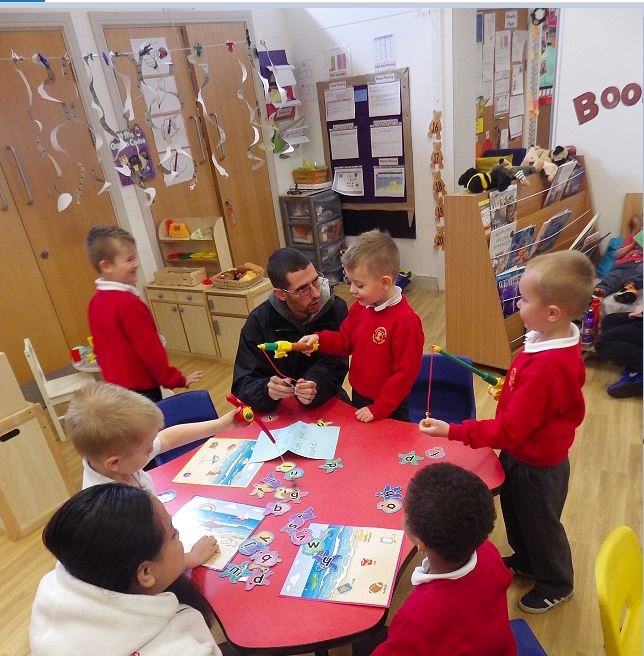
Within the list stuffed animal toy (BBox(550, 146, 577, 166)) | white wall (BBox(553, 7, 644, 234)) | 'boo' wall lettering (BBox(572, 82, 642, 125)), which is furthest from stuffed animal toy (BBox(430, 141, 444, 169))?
'boo' wall lettering (BBox(572, 82, 642, 125))

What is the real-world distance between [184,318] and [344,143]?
2.13 meters

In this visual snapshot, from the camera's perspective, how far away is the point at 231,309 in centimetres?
361

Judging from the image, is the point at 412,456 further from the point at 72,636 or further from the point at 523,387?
the point at 72,636

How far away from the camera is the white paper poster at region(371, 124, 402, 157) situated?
14.1ft

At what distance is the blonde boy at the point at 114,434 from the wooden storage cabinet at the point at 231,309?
2224 millimetres

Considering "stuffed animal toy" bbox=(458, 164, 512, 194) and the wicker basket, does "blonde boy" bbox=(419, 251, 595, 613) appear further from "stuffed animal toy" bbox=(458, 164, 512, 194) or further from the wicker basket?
the wicker basket

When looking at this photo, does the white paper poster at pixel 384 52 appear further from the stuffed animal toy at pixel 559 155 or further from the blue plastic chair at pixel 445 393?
the blue plastic chair at pixel 445 393

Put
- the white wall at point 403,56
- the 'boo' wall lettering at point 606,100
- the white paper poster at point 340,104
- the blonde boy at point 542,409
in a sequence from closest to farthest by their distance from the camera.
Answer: the 'boo' wall lettering at point 606,100 < the blonde boy at point 542,409 < the white wall at point 403,56 < the white paper poster at point 340,104

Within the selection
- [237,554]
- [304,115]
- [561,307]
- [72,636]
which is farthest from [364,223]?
[72,636]

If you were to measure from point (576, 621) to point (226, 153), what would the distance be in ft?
12.8

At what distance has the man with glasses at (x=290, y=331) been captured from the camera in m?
1.83

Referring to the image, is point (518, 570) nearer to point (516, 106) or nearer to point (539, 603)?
point (539, 603)

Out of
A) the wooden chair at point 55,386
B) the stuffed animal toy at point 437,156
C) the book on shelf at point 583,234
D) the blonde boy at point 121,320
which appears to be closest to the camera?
the blonde boy at point 121,320

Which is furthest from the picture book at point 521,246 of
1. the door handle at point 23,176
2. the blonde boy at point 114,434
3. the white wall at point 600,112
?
the door handle at point 23,176
